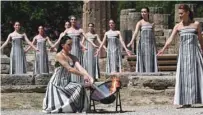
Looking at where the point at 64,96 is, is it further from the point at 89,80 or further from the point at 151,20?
the point at 151,20

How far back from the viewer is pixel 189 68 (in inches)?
481

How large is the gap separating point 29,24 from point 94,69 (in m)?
17.4

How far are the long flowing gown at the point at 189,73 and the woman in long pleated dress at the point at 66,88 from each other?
1.87 metres

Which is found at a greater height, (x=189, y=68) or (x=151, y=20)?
(x=151, y=20)

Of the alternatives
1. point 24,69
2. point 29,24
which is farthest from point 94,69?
point 29,24

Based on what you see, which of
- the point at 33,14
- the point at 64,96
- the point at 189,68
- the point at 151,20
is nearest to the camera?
the point at 64,96

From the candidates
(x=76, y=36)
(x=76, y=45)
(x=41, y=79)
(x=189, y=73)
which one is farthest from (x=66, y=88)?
(x=76, y=45)

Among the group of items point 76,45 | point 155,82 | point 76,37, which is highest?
point 76,37

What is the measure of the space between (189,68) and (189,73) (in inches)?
3.6

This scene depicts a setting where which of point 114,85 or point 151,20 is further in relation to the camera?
point 151,20

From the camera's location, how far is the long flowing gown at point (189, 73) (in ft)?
40.1

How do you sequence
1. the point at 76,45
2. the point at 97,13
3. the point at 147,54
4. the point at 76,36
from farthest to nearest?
the point at 97,13
the point at 147,54
the point at 76,45
the point at 76,36

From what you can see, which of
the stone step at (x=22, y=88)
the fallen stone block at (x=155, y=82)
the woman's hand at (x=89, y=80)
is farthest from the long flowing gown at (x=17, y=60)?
the woman's hand at (x=89, y=80)

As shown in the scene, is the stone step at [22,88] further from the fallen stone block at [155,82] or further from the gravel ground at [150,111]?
the gravel ground at [150,111]
